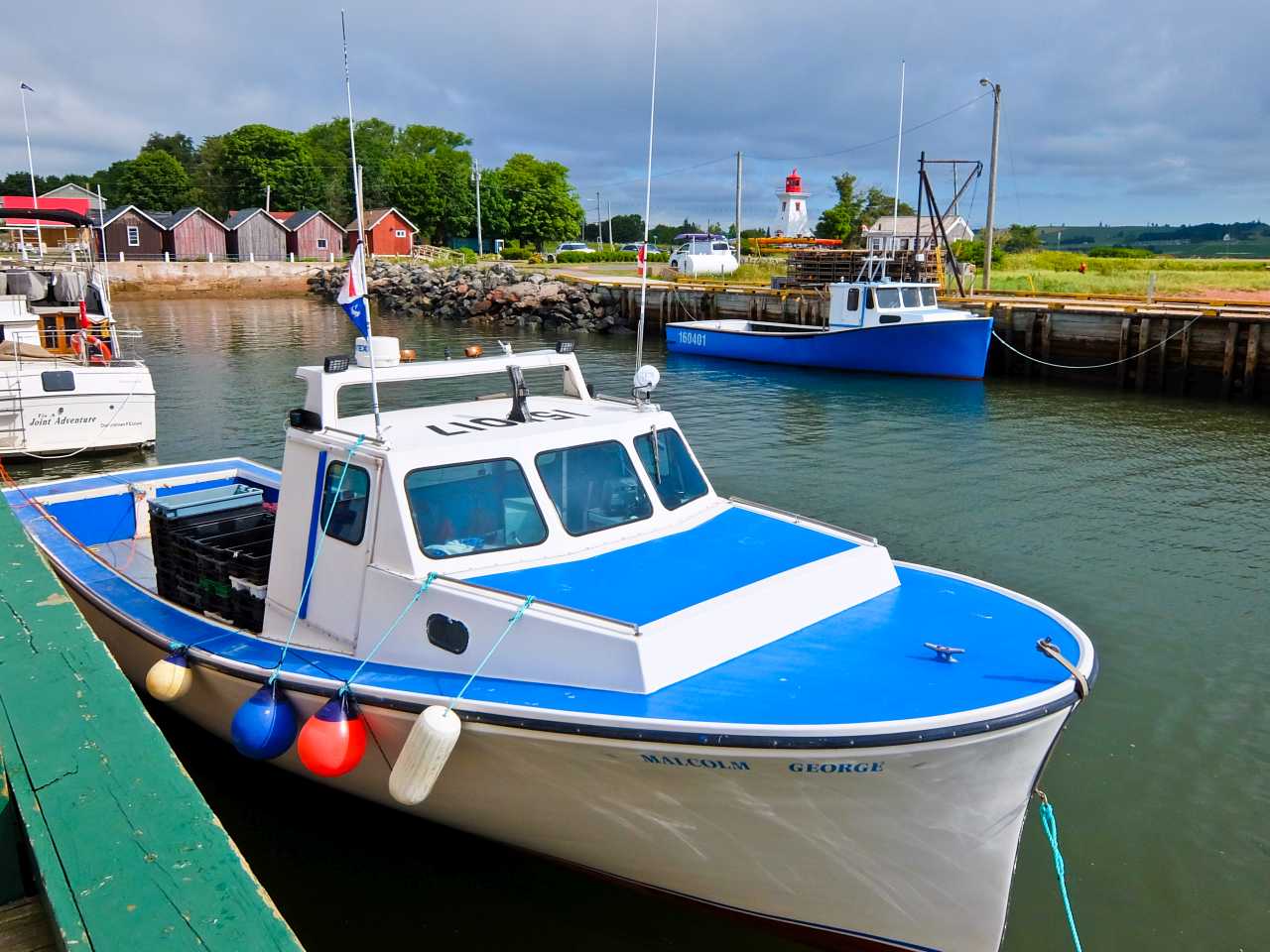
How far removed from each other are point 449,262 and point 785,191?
24971mm

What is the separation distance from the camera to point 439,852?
20.8 ft

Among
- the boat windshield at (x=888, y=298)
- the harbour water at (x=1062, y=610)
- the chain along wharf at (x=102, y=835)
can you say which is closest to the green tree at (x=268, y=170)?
the harbour water at (x=1062, y=610)

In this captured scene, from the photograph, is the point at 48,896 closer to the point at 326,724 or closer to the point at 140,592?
the point at 326,724

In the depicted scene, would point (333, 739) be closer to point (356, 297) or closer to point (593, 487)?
point (593, 487)

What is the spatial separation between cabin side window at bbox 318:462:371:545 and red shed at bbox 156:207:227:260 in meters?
71.1

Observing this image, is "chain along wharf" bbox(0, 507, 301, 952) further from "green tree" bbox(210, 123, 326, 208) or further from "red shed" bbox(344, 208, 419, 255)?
"green tree" bbox(210, 123, 326, 208)

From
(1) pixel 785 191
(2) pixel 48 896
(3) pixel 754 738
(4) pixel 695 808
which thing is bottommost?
(4) pixel 695 808

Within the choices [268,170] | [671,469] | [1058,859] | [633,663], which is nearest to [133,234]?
[268,170]

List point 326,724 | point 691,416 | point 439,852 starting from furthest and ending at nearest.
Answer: point 691,416
point 439,852
point 326,724

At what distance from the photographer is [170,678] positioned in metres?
6.23

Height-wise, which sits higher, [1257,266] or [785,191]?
[785,191]

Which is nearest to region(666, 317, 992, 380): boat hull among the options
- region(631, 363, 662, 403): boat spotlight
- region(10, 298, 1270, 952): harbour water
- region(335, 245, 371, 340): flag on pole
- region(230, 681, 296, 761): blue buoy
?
region(10, 298, 1270, 952): harbour water

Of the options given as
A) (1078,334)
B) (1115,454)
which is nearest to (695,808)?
(1115,454)

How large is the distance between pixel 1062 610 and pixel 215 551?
27.5 ft
